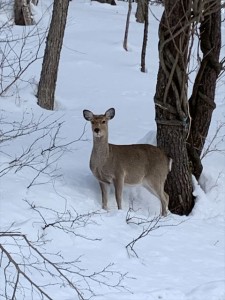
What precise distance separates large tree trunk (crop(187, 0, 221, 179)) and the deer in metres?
0.76

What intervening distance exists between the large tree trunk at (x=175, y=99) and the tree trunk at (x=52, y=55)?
208 inches

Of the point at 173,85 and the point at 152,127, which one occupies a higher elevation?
the point at 173,85

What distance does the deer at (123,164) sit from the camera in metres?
9.41

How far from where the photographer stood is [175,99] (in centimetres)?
969

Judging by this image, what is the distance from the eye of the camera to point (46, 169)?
962cm

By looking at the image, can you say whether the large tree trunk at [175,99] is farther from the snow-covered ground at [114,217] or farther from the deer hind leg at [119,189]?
the deer hind leg at [119,189]

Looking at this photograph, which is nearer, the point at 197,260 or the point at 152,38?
the point at 197,260

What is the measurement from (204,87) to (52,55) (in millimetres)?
5351

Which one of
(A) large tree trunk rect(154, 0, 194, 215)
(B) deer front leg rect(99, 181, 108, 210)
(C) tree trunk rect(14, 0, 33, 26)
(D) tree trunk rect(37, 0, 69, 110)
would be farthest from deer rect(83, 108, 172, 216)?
(C) tree trunk rect(14, 0, 33, 26)

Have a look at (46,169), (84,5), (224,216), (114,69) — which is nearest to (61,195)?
(46,169)

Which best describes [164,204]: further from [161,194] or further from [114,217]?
[114,217]

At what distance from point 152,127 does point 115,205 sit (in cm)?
417

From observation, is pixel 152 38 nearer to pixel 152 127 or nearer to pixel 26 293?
pixel 152 127

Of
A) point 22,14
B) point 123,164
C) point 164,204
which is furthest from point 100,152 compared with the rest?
point 22,14
